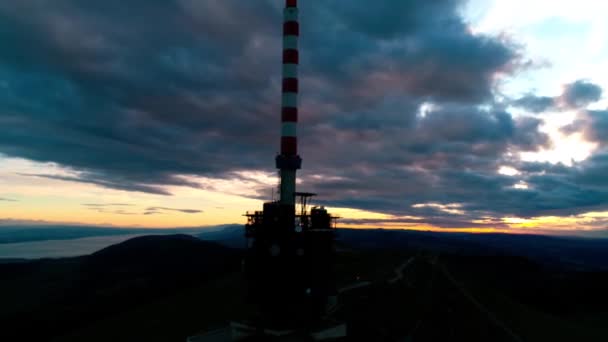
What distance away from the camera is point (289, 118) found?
1613 inches

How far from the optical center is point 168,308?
56250 millimetres

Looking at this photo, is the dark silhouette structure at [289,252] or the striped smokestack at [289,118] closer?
the dark silhouette structure at [289,252]

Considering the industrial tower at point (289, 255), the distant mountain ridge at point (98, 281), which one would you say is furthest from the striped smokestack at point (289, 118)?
the distant mountain ridge at point (98, 281)

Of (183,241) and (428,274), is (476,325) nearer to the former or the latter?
(428,274)

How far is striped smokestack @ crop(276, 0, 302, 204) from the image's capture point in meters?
40.9

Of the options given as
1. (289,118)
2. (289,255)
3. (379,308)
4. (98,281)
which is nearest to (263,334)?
(289,255)

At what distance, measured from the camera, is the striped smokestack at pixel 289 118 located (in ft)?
134

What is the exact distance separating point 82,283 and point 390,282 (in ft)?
370

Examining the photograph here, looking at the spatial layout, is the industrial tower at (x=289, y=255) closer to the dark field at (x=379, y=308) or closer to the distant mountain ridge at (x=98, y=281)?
the dark field at (x=379, y=308)

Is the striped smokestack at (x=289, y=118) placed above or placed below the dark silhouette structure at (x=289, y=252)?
above

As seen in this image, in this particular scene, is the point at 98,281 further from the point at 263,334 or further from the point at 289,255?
the point at 289,255

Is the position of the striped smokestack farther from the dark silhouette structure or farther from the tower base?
the tower base

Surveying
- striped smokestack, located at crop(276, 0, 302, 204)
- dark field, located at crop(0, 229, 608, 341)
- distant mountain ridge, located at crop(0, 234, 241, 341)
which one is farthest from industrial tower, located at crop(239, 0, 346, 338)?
distant mountain ridge, located at crop(0, 234, 241, 341)

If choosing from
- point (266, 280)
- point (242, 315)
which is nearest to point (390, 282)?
point (242, 315)
